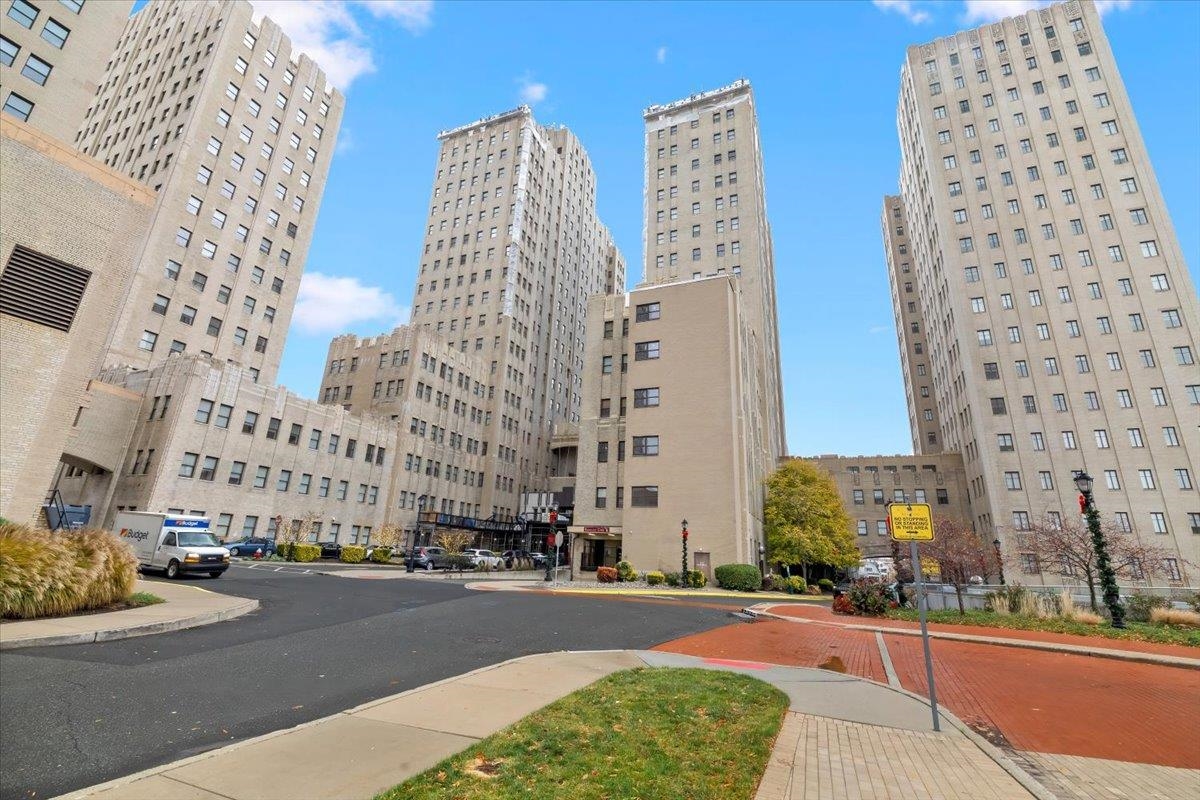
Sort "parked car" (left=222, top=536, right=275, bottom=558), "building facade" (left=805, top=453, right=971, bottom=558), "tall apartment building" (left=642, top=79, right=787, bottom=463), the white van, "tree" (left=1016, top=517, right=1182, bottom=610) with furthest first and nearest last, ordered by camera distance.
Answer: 1. "tall apartment building" (left=642, top=79, right=787, bottom=463)
2. "building facade" (left=805, top=453, right=971, bottom=558)
3. "parked car" (left=222, top=536, right=275, bottom=558)
4. "tree" (left=1016, top=517, right=1182, bottom=610)
5. the white van

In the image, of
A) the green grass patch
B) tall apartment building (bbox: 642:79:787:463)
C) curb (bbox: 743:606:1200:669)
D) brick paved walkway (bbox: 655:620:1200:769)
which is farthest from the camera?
tall apartment building (bbox: 642:79:787:463)

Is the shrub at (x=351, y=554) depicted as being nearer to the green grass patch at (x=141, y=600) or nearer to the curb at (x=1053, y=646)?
the green grass patch at (x=141, y=600)

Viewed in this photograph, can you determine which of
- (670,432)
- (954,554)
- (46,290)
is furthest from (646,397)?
(46,290)

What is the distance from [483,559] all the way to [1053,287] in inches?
2543

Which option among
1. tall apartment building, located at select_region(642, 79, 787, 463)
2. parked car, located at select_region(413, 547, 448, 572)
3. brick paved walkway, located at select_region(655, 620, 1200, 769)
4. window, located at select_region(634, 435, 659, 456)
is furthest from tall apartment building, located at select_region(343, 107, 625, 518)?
brick paved walkway, located at select_region(655, 620, 1200, 769)

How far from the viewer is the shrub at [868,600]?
856 inches

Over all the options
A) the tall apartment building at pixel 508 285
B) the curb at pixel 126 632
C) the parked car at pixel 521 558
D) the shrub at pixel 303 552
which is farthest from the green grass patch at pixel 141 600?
the tall apartment building at pixel 508 285

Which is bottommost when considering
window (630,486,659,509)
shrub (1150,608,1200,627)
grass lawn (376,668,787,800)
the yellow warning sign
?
grass lawn (376,668,787,800)

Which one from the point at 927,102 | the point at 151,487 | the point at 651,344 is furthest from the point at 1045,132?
the point at 151,487

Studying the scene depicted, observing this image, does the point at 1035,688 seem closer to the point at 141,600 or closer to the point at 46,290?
the point at 141,600

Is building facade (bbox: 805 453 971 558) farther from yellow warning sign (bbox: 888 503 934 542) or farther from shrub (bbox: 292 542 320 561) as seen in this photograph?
yellow warning sign (bbox: 888 503 934 542)

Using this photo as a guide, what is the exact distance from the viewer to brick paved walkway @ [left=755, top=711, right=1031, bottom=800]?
5008 millimetres

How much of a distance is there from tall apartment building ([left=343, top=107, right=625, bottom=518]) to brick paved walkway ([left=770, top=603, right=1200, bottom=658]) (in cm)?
5839

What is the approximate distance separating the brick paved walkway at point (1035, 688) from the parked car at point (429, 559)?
28.4m
